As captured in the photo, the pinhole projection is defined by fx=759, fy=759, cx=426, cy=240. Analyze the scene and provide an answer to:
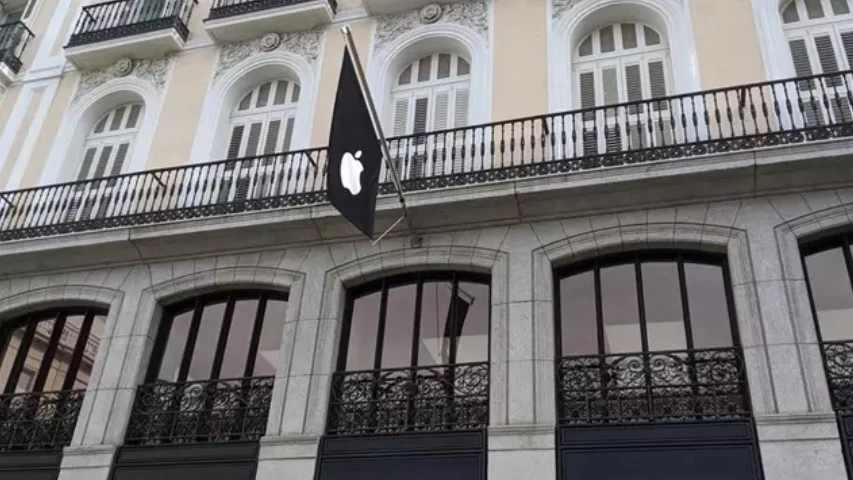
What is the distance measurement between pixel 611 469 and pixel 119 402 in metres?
6.20

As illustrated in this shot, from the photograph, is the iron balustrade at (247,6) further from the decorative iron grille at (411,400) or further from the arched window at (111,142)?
the decorative iron grille at (411,400)

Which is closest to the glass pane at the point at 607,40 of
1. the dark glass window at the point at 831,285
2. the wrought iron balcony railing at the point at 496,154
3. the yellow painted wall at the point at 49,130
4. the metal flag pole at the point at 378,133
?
the wrought iron balcony railing at the point at 496,154

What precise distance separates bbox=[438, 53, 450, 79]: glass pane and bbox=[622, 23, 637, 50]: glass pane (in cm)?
279

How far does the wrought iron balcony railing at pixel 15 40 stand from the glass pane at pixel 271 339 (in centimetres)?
849

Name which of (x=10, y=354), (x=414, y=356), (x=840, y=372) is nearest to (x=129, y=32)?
(x=10, y=354)

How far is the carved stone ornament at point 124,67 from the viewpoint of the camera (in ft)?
45.8

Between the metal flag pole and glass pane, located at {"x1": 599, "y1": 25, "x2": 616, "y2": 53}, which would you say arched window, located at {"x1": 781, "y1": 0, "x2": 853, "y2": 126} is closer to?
glass pane, located at {"x1": 599, "y1": 25, "x2": 616, "y2": 53}

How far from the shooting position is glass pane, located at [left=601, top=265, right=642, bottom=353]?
28.8ft

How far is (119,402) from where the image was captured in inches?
386

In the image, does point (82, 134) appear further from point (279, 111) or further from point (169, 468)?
point (169, 468)

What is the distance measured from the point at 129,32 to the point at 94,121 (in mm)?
1756

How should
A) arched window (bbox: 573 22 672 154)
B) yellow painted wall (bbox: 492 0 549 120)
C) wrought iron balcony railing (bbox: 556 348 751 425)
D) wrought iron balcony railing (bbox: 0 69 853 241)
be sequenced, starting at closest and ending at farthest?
wrought iron balcony railing (bbox: 556 348 751 425) → wrought iron balcony railing (bbox: 0 69 853 241) → arched window (bbox: 573 22 672 154) → yellow painted wall (bbox: 492 0 549 120)

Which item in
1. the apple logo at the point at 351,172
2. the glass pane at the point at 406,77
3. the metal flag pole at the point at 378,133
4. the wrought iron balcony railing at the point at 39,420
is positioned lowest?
the wrought iron balcony railing at the point at 39,420

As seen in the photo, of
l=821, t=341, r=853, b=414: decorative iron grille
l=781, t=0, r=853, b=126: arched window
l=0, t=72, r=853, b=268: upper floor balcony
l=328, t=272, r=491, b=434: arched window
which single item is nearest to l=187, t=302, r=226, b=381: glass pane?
l=0, t=72, r=853, b=268: upper floor balcony
